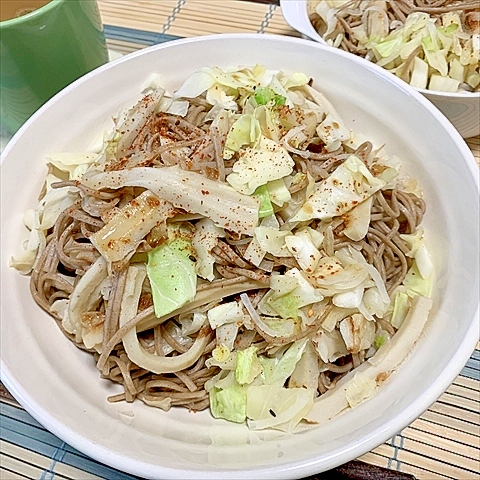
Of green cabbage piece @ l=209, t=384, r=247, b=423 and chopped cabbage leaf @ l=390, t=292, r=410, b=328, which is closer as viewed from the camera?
green cabbage piece @ l=209, t=384, r=247, b=423

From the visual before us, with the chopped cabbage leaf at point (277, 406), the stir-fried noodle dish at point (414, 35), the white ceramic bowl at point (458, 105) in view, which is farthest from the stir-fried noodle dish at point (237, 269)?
the stir-fried noodle dish at point (414, 35)

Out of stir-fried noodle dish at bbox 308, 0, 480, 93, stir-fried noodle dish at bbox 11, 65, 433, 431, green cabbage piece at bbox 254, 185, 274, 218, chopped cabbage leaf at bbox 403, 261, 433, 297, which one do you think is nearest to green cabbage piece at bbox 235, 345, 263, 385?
stir-fried noodle dish at bbox 11, 65, 433, 431

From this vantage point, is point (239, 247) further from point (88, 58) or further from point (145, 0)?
point (145, 0)

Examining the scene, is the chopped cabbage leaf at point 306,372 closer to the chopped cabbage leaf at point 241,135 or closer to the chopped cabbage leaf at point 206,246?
the chopped cabbage leaf at point 206,246

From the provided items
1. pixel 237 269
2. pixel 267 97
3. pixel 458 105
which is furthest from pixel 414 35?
pixel 237 269

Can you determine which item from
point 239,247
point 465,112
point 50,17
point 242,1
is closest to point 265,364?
point 239,247

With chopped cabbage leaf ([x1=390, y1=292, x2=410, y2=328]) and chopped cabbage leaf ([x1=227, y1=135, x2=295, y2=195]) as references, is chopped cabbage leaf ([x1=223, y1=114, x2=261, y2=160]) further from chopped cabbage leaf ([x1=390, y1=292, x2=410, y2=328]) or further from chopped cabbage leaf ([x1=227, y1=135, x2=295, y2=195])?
chopped cabbage leaf ([x1=390, y1=292, x2=410, y2=328])
